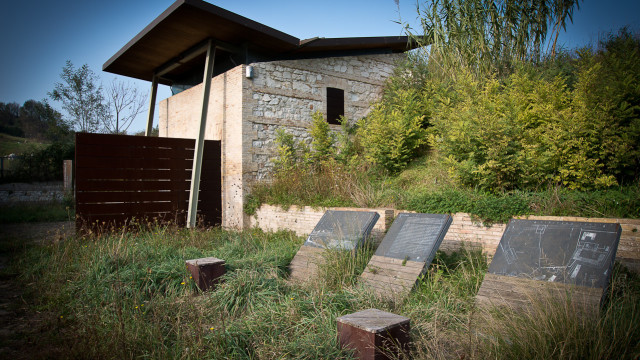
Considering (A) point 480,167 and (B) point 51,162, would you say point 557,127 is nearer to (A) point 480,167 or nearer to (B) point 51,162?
(A) point 480,167

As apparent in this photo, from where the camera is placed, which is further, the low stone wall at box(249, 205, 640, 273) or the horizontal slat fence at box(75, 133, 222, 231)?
the horizontal slat fence at box(75, 133, 222, 231)

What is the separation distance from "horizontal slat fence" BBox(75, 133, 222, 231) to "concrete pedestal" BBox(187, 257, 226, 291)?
168 inches

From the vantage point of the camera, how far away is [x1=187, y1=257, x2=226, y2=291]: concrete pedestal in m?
4.74

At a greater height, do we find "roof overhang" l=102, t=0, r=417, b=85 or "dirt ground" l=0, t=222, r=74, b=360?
"roof overhang" l=102, t=0, r=417, b=85

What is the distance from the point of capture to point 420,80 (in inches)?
453

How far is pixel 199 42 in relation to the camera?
397 inches

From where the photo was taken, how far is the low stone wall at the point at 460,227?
425cm

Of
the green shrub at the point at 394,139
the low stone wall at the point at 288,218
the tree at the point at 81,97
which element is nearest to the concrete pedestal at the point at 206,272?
the low stone wall at the point at 288,218

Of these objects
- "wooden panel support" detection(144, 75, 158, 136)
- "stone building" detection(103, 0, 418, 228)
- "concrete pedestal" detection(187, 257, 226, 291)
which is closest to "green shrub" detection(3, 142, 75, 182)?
"wooden panel support" detection(144, 75, 158, 136)

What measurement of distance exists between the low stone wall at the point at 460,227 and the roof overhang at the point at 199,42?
4.39 m

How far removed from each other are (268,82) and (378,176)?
12.8ft

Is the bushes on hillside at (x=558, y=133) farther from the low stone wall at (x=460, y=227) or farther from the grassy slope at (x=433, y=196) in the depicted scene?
the low stone wall at (x=460, y=227)

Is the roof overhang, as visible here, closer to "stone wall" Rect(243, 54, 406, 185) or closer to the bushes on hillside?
"stone wall" Rect(243, 54, 406, 185)

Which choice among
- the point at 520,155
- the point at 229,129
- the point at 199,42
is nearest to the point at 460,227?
the point at 520,155
